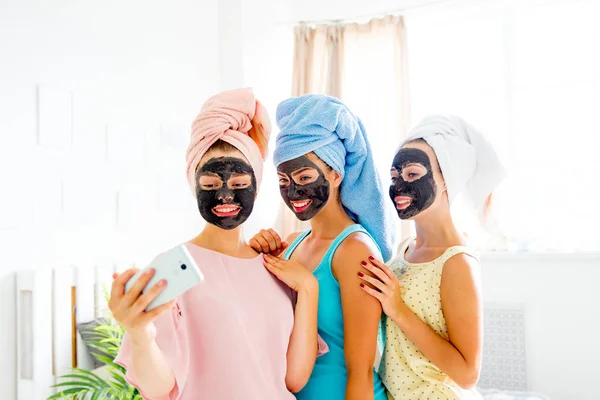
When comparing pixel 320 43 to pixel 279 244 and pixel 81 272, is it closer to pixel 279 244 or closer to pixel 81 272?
pixel 81 272

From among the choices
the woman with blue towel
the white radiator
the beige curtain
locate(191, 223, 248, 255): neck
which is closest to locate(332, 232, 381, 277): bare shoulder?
the woman with blue towel

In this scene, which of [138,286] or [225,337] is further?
[225,337]

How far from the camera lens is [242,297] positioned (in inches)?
43.7

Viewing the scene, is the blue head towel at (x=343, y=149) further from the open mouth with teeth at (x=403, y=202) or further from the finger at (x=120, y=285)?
the finger at (x=120, y=285)

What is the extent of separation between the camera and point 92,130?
2738 mm

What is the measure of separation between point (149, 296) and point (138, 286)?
26 mm

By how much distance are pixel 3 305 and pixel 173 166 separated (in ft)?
4.41

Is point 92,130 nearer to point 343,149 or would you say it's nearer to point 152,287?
point 343,149

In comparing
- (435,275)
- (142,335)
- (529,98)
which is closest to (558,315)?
(529,98)

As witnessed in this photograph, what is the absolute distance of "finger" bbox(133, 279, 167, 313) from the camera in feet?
2.75

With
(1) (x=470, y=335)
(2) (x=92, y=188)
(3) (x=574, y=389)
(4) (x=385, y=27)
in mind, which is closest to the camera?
(1) (x=470, y=335)

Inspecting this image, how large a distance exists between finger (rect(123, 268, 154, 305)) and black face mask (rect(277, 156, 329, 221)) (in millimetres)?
511

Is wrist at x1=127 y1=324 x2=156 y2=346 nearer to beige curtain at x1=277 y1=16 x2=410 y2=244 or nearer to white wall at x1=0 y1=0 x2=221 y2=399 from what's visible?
white wall at x1=0 y1=0 x2=221 y2=399

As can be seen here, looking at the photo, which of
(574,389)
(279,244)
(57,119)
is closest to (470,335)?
(279,244)
